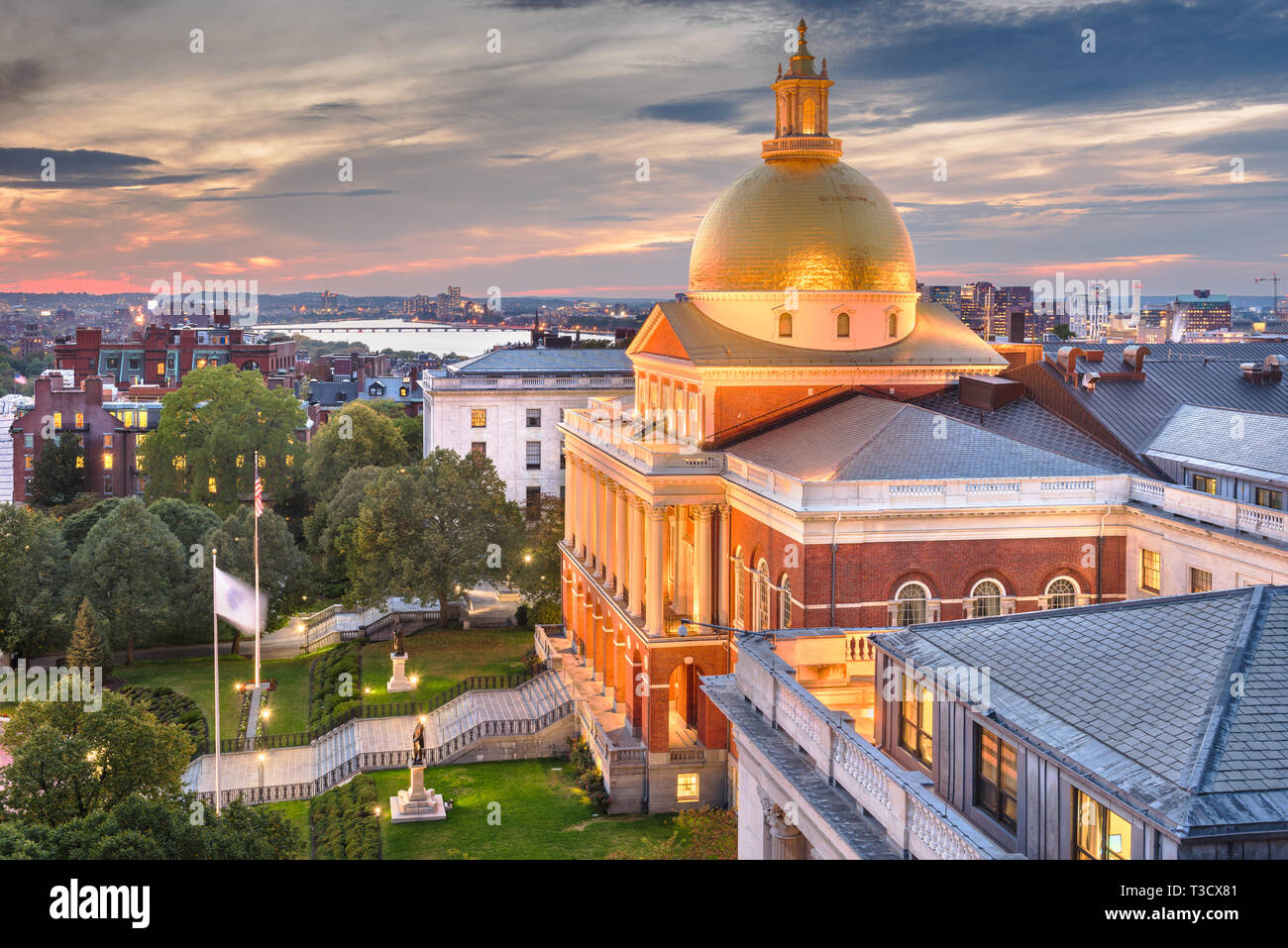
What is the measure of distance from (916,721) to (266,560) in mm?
56177

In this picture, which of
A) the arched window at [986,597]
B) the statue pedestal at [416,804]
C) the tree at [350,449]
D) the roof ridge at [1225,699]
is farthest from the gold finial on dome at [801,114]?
the tree at [350,449]

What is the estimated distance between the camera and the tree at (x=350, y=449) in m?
93.4

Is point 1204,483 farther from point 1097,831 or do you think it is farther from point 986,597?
point 1097,831

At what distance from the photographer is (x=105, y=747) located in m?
32.0

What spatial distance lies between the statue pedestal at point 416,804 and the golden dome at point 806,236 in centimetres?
2360

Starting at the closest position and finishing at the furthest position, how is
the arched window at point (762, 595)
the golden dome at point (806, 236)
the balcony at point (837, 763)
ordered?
the balcony at point (837, 763)
the arched window at point (762, 595)
the golden dome at point (806, 236)

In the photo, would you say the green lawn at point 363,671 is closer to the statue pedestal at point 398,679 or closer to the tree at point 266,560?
the statue pedestal at point 398,679

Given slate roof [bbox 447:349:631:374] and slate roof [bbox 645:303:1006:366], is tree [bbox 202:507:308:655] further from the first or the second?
slate roof [bbox 645:303:1006:366]

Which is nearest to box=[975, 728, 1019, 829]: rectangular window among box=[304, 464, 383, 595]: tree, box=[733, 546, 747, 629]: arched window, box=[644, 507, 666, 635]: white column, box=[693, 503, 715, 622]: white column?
box=[733, 546, 747, 629]: arched window

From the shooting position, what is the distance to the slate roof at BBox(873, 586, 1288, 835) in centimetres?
1379

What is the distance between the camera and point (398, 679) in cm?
6144

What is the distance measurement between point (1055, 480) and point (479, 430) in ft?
177
